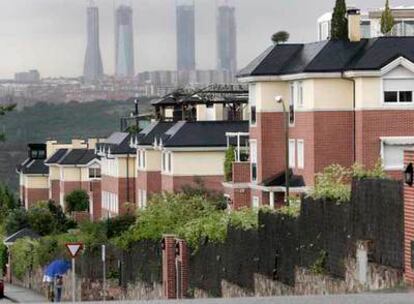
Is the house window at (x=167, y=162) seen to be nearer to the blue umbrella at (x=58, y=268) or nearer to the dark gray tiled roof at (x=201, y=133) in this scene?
the dark gray tiled roof at (x=201, y=133)

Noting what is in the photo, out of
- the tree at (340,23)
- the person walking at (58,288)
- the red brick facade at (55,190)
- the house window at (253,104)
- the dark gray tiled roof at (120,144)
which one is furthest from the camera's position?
the red brick facade at (55,190)

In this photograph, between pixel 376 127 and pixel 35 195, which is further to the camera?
pixel 35 195

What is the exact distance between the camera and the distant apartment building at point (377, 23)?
2899 inches

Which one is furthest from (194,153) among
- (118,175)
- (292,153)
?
(292,153)

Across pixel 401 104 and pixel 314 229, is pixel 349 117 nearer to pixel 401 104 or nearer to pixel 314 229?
pixel 401 104

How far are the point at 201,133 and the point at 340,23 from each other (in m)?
24.2

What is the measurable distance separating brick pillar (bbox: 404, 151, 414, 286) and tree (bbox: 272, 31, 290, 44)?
37588mm

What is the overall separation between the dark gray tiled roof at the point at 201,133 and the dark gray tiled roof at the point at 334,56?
19.0 metres

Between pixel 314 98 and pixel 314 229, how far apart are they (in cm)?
2326

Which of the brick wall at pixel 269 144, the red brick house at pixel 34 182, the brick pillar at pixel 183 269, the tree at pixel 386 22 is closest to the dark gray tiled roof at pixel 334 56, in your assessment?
the brick wall at pixel 269 144

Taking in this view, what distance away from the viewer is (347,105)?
58188 mm

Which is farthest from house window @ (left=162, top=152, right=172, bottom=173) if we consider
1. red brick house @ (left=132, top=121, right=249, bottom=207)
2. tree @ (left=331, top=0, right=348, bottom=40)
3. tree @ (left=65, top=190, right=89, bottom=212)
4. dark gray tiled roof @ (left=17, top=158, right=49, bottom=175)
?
dark gray tiled roof @ (left=17, top=158, right=49, bottom=175)

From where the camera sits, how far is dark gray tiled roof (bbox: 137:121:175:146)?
289 ft

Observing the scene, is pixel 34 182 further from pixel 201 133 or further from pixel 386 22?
pixel 386 22
